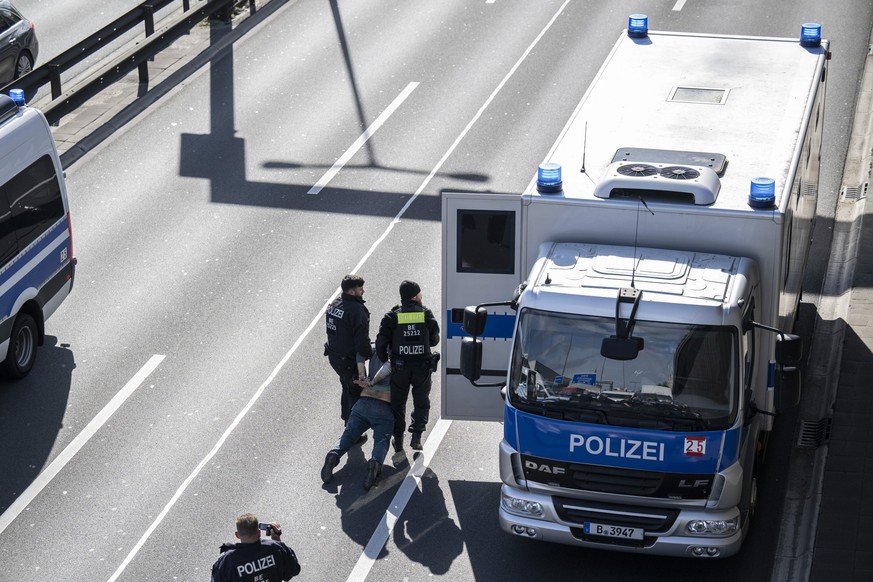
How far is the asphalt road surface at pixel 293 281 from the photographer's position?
11594 mm

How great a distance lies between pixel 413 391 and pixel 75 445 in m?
3.38

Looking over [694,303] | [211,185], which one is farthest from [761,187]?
[211,185]

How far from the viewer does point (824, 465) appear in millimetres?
12305

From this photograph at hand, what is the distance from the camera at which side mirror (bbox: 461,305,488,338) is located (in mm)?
10695

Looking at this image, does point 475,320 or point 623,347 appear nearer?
point 623,347

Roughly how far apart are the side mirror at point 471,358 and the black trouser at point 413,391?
1504mm

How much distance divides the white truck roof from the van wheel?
19.3ft

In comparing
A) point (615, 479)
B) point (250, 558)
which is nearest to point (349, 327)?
point (615, 479)

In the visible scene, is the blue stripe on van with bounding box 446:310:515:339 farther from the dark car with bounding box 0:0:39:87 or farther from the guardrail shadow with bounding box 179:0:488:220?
the dark car with bounding box 0:0:39:87

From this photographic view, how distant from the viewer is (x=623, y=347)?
9.98m

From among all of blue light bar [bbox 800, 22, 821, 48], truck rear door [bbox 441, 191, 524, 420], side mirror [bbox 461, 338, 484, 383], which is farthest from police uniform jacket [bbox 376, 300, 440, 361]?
blue light bar [bbox 800, 22, 821, 48]

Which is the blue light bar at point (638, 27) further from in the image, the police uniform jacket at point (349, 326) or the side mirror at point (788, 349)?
the side mirror at point (788, 349)

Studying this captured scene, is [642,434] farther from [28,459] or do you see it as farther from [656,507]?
[28,459]

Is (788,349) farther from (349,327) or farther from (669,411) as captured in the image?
(349,327)
